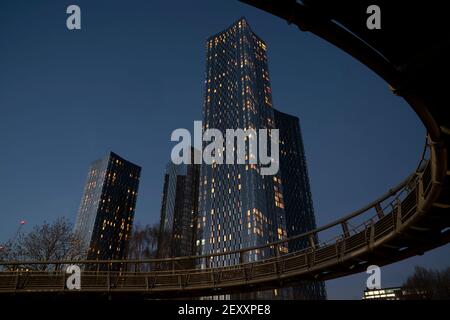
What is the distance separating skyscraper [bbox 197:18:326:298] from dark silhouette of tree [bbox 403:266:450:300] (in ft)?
129

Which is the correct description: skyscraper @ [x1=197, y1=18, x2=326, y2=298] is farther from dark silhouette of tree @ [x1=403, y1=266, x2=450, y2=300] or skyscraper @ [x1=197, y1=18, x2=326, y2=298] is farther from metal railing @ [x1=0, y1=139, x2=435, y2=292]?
metal railing @ [x1=0, y1=139, x2=435, y2=292]

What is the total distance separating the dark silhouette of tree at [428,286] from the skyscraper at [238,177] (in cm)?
3937

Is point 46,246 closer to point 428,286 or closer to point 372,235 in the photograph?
point 372,235

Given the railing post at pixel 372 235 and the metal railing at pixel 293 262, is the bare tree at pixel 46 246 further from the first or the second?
the railing post at pixel 372 235

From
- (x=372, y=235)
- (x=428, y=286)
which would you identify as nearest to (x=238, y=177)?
(x=428, y=286)

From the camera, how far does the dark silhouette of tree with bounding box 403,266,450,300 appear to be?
68.3 m

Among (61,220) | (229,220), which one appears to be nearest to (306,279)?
(61,220)

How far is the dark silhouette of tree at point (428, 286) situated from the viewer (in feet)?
224

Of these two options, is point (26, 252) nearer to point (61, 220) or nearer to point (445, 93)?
point (61, 220)

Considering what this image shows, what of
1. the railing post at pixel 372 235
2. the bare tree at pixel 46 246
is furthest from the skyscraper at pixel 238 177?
the railing post at pixel 372 235

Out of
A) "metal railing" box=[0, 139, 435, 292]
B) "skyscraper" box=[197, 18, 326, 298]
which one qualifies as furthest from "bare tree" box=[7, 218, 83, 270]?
"skyscraper" box=[197, 18, 326, 298]

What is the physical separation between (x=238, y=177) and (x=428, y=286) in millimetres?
76524
